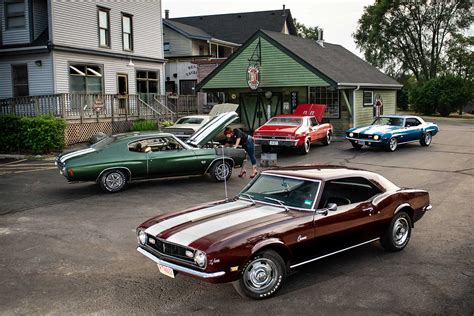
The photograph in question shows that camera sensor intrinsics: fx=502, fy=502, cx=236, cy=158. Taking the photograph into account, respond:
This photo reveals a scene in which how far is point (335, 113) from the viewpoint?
26.7 meters

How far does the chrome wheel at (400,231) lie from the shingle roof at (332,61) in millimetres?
16876

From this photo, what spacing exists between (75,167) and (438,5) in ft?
180

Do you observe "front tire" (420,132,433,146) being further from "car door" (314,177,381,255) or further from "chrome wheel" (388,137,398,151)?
"car door" (314,177,381,255)

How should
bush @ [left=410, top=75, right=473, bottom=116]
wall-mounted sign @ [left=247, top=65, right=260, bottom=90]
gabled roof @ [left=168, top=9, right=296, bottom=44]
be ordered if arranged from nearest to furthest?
wall-mounted sign @ [left=247, top=65, right=260, bottom=90] → gabled roof @ [left=168, top=9, right=296, bottom=44] → bush @ [left=410, top=75, right=473, bottom=116]

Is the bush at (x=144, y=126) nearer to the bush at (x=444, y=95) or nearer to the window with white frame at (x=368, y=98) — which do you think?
the window with white frame at (x=368, y=98)

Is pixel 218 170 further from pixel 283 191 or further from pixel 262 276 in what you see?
pixel 262 276

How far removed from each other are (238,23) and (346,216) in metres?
41.5

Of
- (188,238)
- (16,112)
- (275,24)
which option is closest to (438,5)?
(275,24)

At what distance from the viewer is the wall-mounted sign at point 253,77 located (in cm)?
2661

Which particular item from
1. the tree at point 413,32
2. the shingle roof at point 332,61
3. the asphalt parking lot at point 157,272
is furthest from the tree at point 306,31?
the asphalt parking lot at point 157,272

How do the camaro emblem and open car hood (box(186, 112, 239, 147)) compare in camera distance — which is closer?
the camaro emblem

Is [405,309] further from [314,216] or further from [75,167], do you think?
[75,167]

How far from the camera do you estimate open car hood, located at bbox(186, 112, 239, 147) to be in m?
13.7

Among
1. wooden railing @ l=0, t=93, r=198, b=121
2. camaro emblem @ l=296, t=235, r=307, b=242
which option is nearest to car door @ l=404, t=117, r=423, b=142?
wooden railing @ l=0, t=93, r=198, b=121
